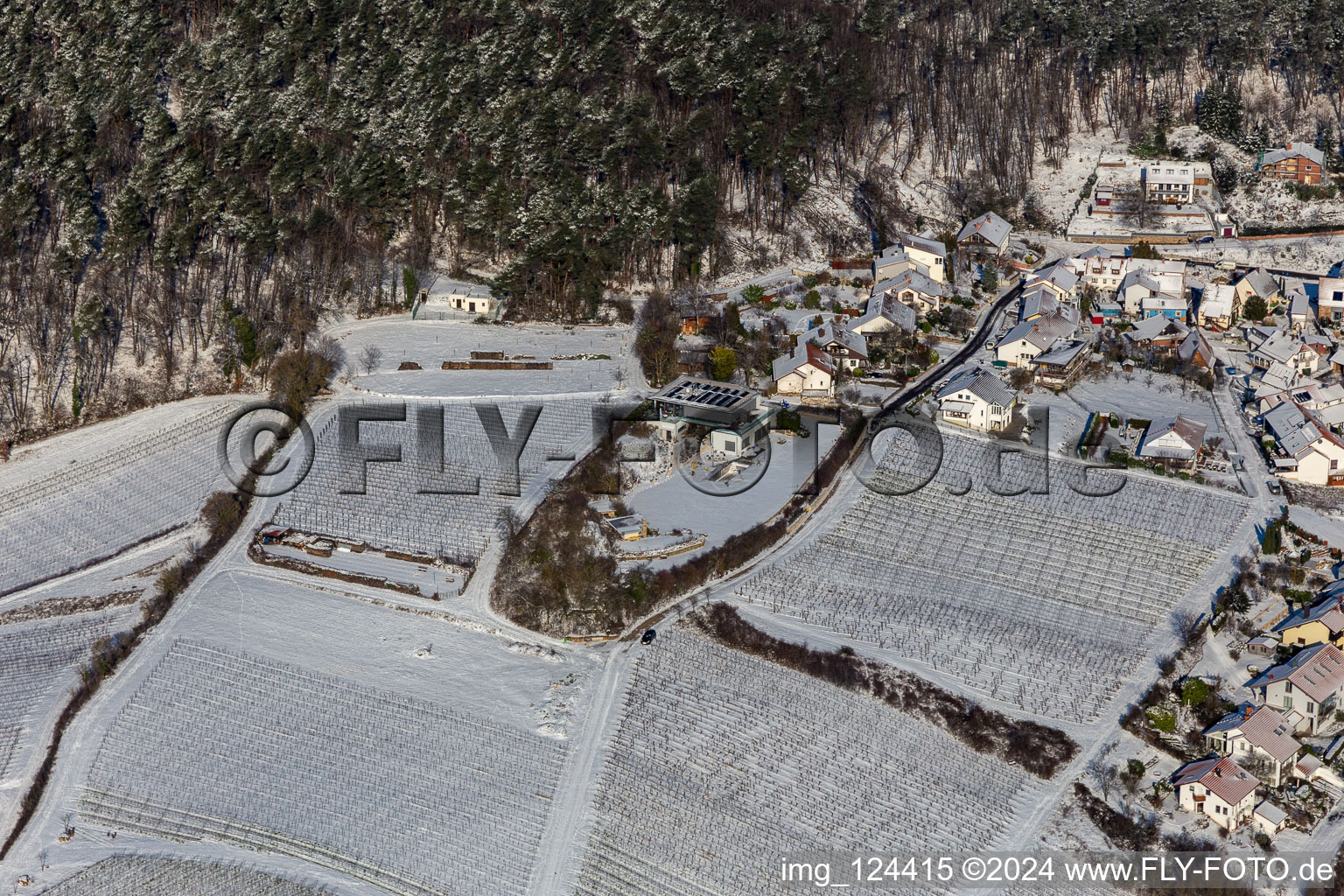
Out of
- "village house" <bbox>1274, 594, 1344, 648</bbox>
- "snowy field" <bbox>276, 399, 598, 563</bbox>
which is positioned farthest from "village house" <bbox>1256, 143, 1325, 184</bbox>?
"snowy field" <bbox>276, 399, 598, 563</bbox>

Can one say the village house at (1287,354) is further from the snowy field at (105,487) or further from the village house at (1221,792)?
the snowy field at (105,487)

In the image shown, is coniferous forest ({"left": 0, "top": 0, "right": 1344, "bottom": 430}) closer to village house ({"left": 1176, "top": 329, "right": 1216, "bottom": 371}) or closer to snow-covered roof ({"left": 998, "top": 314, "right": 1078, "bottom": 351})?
snow-covered roof ({"left": 998, "top": 314, "right": 1078, "bottom": 351})

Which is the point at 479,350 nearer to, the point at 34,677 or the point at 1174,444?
the point at 34,677

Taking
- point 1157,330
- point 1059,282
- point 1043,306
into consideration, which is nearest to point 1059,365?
point 1043,306

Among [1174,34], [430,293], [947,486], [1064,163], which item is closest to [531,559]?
[947,486]

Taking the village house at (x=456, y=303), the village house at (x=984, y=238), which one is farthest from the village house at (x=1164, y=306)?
the village house at (x=456, y=303)

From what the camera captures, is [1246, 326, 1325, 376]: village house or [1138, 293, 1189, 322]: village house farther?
[1138, 293, 1189, 322]: village house
